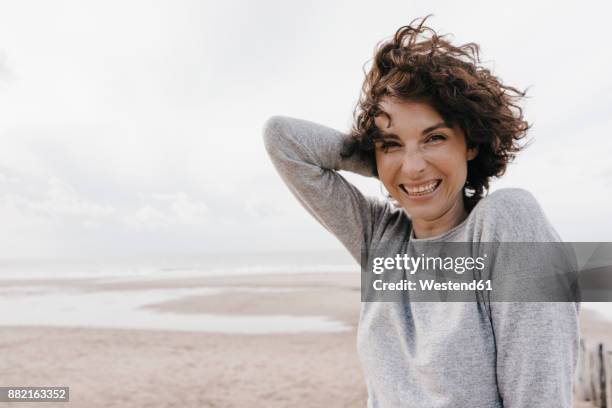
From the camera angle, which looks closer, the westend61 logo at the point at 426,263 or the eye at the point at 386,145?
the westend61 logo at the point at 426,263

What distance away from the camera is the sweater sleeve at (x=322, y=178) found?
190 cm

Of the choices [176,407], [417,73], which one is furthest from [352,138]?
[176,407]

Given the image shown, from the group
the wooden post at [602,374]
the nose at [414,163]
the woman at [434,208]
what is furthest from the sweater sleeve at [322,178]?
the wooden post at [602,374]

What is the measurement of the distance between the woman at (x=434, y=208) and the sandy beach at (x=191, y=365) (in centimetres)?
545

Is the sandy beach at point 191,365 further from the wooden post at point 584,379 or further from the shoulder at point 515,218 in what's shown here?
the shoulder at point 515,218

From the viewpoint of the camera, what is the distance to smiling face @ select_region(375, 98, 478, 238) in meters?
1.64

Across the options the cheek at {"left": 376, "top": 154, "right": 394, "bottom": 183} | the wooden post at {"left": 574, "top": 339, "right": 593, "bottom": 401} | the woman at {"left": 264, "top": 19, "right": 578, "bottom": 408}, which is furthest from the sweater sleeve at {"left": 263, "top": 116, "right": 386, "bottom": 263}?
the wooden post at {"left": 574, "top": 339, "right": 593, "bottom": 401}

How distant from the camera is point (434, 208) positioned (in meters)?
1.66

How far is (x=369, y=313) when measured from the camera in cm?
167

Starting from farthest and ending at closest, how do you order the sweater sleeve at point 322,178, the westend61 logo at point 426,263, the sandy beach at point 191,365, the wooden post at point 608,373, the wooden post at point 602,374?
the sandy beach at point 191,365
the wooden post at point 602,374
the wooden post at point 608,373
the sweater sleeve at point 322,178
the westend61 logo at point 426,263

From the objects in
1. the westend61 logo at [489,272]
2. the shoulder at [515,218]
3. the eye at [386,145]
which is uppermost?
the eye at [386,145]

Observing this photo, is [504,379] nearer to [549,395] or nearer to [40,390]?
[549,395]

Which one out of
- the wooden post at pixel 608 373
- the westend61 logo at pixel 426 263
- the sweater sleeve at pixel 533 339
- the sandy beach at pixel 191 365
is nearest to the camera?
the sweater sleeve at pixel 533 339

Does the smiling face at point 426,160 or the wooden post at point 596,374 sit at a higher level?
the smiling face at point 426,160
